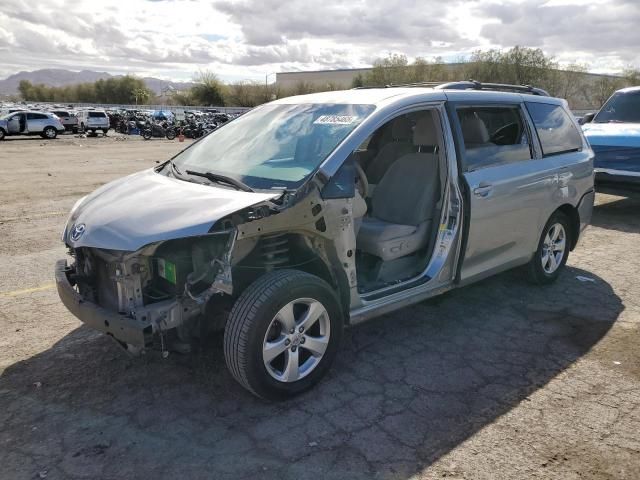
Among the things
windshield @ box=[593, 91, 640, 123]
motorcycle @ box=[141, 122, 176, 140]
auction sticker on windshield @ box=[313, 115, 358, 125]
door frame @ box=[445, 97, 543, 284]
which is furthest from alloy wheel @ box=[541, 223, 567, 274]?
motorcycle @ box=[141, 122, 176, 140]

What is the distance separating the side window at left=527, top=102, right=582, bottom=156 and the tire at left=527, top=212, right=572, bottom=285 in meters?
0.65

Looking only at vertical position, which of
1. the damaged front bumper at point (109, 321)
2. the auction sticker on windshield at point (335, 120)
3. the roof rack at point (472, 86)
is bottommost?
the damaged front bumper at point (109, 321)

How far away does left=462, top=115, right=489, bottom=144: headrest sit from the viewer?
4.35 metres

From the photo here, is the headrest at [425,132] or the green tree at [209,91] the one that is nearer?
the headrest at [425,132]

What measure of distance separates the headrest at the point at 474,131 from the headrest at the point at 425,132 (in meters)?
0.24

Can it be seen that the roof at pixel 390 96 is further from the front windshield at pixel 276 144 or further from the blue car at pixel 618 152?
the blue car at pixel 618 152

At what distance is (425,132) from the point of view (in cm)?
446

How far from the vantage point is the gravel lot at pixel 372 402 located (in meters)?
2.76

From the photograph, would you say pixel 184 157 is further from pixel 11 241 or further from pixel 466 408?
pixel 11 241

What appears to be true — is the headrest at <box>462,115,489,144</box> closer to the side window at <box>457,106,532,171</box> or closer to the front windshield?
the side window at <box>457,106,532,171</box>

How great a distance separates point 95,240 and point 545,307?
383 centimetres

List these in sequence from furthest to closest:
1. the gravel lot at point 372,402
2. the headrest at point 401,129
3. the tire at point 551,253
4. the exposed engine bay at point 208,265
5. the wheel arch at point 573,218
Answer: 1. the wheel arch at point 573,218
2. the tire at point 551,253
3. the headrest at point 401,129
4. the exposed engine bay at point 208,265
5. the gravel lot at point 372,402

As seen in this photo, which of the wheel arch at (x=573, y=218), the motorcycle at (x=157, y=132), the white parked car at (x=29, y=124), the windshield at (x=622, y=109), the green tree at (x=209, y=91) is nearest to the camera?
the wheel arch at (x=573, y=218)

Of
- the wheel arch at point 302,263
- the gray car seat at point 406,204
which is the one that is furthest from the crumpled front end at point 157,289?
the gray car seat at point 406,204
